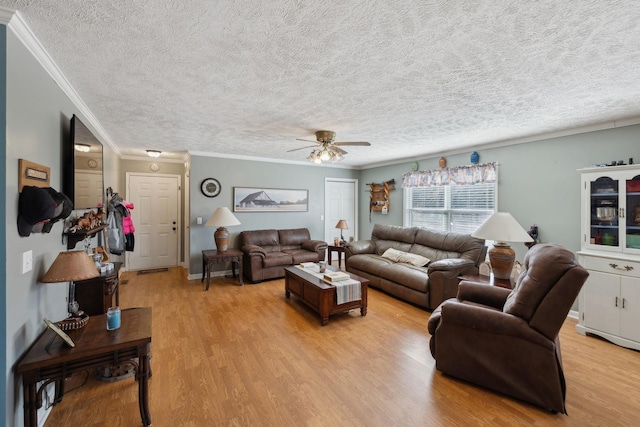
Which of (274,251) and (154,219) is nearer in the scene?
(274,251)

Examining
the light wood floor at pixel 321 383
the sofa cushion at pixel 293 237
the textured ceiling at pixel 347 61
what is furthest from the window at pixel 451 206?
the sofa cushion at pixel 293 237

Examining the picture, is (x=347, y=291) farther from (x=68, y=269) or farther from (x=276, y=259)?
(x=68, y=269)

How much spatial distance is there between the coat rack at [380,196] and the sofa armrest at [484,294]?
11.8 feet

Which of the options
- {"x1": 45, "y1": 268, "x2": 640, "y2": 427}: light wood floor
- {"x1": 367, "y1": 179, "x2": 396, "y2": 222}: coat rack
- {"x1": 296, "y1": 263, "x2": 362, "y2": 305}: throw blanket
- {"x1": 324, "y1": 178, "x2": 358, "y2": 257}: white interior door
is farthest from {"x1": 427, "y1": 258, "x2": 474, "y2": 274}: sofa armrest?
{"x1": 324, "y1": 178, "x2": 358, "y2": 257}: white interior door

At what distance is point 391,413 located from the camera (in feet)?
6.10

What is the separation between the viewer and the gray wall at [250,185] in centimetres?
513

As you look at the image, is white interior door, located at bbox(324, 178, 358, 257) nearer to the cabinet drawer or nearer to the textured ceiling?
the textured ceiling

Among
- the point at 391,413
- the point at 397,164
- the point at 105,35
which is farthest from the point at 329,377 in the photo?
the point at 397,164

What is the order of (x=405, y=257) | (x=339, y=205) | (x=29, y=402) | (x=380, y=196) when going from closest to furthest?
(x=29, y=402)
(x=405, y=257)
(x=380, y=196)
(x=339, y=205)

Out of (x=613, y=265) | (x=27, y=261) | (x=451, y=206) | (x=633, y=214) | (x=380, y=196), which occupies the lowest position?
(x=613, y=265)

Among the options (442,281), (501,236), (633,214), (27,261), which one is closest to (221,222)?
(27,261)

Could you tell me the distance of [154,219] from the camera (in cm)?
576

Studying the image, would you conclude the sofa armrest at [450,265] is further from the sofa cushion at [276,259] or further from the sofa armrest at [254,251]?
the sofa armrest at [254,251]

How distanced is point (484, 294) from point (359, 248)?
9.20ft
